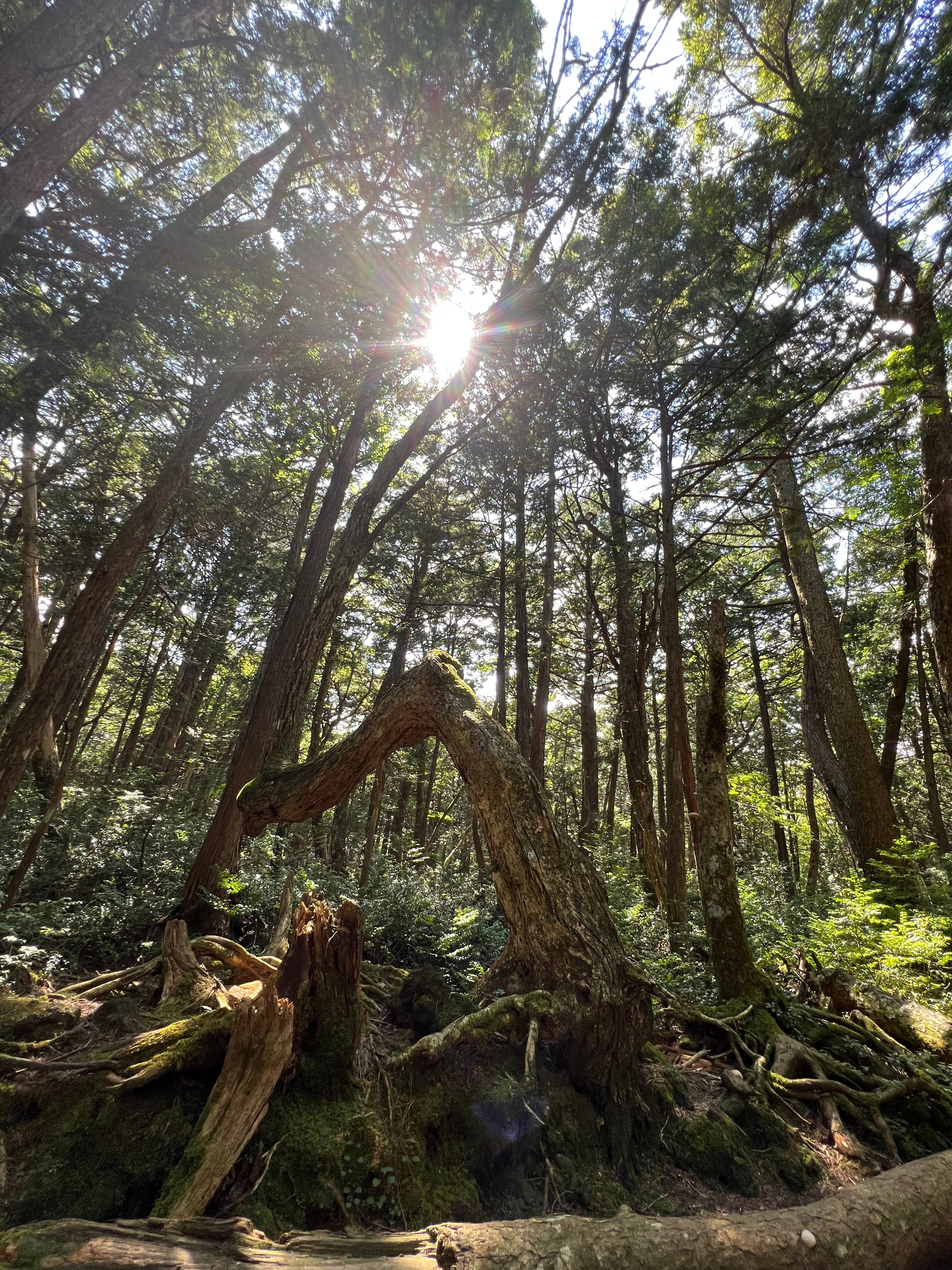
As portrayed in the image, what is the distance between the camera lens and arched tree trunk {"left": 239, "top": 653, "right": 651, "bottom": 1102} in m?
3.24

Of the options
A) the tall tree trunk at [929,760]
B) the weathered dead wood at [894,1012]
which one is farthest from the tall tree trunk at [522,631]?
the tall tree trunk at [929,760]

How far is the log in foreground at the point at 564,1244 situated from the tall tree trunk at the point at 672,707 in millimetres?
4840

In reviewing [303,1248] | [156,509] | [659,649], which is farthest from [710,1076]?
[659,649]

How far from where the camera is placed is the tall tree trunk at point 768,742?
1459 centimetres

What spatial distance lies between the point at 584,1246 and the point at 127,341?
329 inches

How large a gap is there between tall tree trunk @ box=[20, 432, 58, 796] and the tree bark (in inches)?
152

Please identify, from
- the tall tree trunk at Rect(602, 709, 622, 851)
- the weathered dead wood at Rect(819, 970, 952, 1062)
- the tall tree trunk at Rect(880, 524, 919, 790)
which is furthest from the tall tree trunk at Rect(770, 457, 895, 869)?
the tall tree trunk at Rect(602, 709, 622, 851)

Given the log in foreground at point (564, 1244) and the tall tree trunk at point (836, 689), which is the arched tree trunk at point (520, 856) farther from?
the tall tree trunk at point (836, 689)

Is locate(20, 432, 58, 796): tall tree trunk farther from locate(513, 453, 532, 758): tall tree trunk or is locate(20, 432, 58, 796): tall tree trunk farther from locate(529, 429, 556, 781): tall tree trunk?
locate(529, 429, 556, 781): tall tree trunk

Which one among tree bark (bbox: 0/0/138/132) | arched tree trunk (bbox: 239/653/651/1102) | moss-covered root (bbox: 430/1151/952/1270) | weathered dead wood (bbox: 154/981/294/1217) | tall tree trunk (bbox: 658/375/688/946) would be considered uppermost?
tree bark (bbox: 0/0/138/132)

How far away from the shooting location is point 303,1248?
197cm

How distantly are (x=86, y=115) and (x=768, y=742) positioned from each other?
18715mm

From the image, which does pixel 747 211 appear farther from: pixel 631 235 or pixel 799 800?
pixel 799 800

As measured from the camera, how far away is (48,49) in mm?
5059
